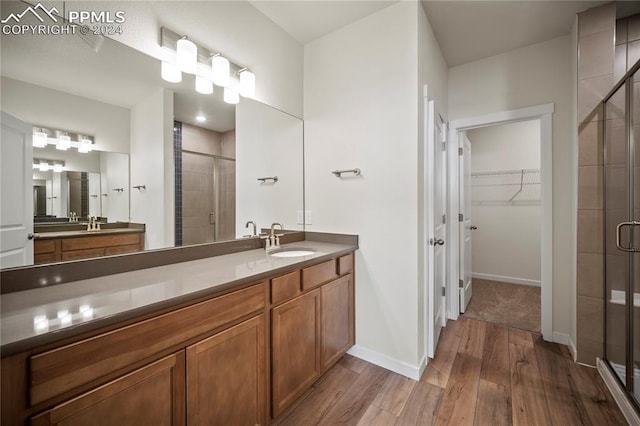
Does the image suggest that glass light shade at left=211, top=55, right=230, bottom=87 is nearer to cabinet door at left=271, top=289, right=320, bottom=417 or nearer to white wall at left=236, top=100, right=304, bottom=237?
white wall at left=236, top=100, right=304, bottom=237

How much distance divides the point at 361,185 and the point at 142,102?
58.4 inches

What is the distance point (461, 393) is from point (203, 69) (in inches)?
104

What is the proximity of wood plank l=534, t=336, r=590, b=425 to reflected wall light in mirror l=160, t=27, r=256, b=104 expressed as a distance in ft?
9.16

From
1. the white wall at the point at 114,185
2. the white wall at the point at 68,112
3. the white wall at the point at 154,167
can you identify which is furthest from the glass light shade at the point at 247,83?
the white wall at the point at 114,185

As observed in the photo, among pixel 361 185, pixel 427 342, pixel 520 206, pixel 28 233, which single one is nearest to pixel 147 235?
pixel 28 233

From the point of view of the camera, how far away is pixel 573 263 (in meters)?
2.10

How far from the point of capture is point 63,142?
1.17 m

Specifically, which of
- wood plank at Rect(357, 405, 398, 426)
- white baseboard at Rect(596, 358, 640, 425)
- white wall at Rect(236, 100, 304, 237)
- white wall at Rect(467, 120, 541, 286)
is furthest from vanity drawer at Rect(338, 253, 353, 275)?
white wall at Rect(467, 120, 541, 286)

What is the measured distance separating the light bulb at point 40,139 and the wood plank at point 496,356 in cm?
280

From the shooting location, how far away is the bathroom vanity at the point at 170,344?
69 cm

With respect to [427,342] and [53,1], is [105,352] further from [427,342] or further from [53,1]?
[427,342]

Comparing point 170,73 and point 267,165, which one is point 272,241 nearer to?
point 267,165

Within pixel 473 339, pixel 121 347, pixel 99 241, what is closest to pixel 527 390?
pixel 473 339

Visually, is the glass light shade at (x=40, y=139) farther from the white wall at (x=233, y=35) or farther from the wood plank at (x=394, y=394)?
the wood plank at (x=394, y=394)
